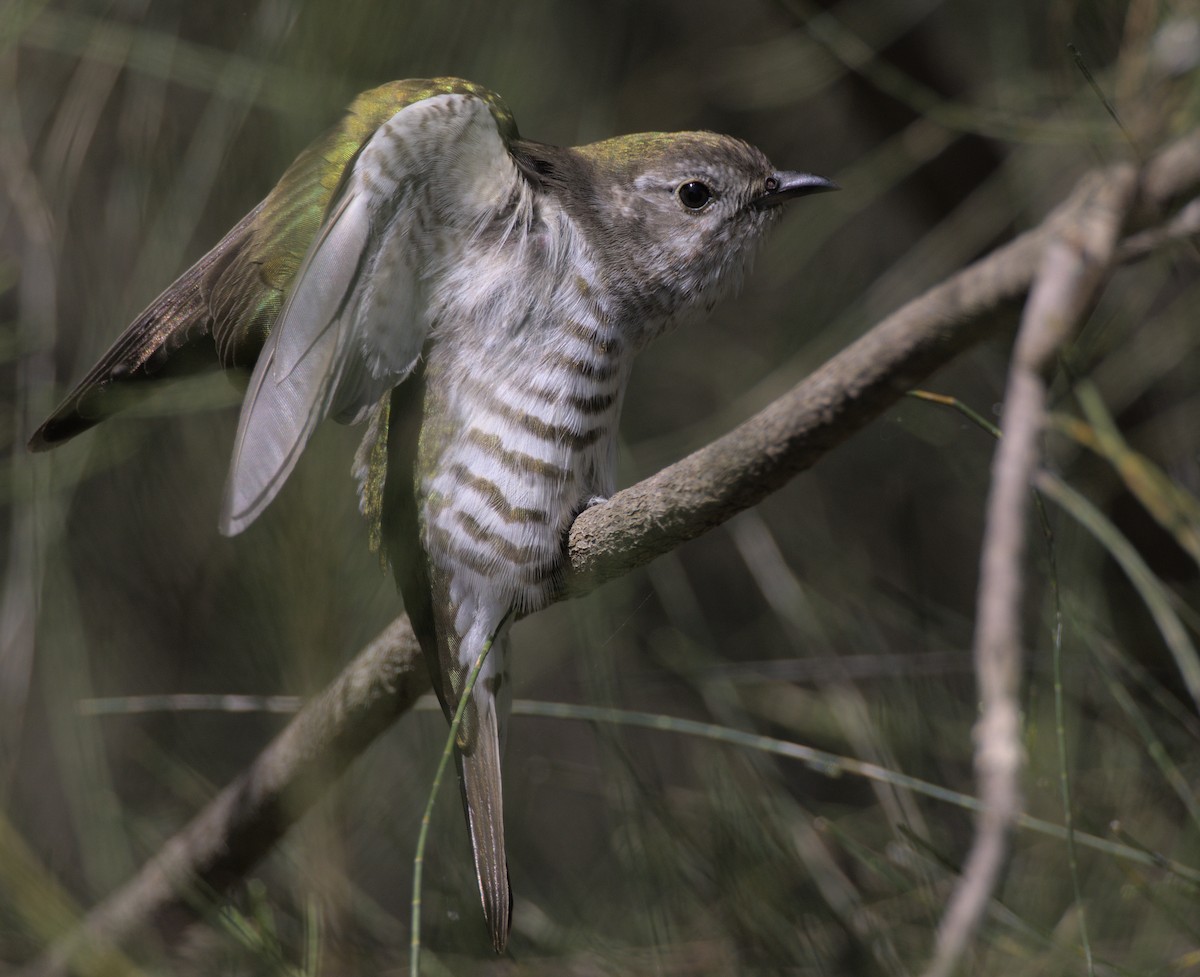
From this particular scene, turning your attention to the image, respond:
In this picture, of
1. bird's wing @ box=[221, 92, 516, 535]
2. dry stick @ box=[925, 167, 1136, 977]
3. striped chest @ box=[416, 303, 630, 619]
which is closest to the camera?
dry stick @ box=[925, 167, 1136, 977]

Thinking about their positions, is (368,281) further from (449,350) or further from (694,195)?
(694,195)

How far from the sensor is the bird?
1.39 metres

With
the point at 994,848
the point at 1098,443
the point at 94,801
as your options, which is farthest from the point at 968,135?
the point at 994,848

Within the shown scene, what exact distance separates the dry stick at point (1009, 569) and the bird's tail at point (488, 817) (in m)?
0.98

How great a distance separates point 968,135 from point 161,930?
2.20 metres

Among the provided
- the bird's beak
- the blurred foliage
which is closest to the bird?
the blurred foliage

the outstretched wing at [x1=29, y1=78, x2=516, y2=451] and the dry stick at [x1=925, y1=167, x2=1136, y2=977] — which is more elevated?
the dry stick at [x1=925, y1=167, x2=1136, y2=977]

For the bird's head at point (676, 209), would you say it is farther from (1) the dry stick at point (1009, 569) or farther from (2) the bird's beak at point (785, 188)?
(1) the dry stick at point (1009, 569)

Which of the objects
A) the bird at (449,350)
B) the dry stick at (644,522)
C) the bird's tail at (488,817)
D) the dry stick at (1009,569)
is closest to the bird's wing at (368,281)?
the bird at (449,350)

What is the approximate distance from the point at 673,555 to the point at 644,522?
1.72 m

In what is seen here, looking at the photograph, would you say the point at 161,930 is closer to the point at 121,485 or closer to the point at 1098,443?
the point at 121,485

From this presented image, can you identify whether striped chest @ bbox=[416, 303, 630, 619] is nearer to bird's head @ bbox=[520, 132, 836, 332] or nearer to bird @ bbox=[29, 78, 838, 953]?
bird @ bbox=[29, 78, 838, 953]

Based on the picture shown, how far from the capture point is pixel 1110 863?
6.19ft

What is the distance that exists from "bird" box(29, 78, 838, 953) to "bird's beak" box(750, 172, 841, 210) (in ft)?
1.16
